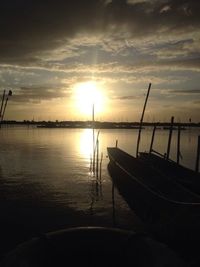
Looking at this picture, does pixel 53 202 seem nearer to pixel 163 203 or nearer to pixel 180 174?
pixel 163 203

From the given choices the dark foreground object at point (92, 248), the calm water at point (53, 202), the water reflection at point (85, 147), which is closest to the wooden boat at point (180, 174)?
the calm water at point (53, 202)

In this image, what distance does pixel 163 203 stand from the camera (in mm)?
11070

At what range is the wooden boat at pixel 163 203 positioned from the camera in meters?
9.44

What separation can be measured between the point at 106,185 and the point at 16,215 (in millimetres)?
7188

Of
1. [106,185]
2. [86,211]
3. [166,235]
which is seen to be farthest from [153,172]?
[166,235]

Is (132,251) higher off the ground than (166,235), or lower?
higher

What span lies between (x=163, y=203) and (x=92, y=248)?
Answer: 17.6ft

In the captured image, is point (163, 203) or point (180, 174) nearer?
point (163, 203)

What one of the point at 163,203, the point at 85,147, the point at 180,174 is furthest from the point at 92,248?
the point at 85,147

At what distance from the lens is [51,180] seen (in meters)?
19.3

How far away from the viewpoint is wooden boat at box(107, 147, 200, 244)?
944 centimetres

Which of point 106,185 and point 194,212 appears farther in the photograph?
point 106,185

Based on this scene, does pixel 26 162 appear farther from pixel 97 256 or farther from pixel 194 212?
pixel 97 256

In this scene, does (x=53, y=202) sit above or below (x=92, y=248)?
below
